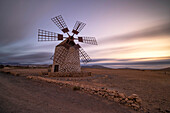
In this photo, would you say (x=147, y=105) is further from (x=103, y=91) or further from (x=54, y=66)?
(x=54, y=66)

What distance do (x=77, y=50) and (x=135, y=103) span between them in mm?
12048

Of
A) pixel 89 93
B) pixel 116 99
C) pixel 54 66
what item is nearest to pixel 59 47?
pixel 54 66

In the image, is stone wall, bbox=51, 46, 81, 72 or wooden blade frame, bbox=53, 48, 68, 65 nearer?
stone wall, bbox=51, 46, 81, 72

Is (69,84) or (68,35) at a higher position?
(68,35)

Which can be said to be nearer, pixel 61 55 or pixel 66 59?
pixel 66 59

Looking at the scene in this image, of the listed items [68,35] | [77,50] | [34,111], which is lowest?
[34,111]

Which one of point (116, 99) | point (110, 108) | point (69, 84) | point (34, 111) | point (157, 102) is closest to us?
point (34, 111)

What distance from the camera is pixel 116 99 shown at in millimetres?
5508

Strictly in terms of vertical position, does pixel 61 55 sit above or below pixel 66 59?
above

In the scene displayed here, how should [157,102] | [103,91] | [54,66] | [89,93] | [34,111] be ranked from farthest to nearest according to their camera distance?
[54,66] < [89,93] < [103,91] < [157,102] < [34,111]

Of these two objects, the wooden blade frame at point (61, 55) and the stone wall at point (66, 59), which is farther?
the wooden blade frame at point (61, 55)

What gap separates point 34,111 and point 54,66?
471 inches

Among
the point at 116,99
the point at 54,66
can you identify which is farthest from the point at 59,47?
the point at 116,99

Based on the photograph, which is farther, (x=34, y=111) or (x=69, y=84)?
(x=69, y=84)
